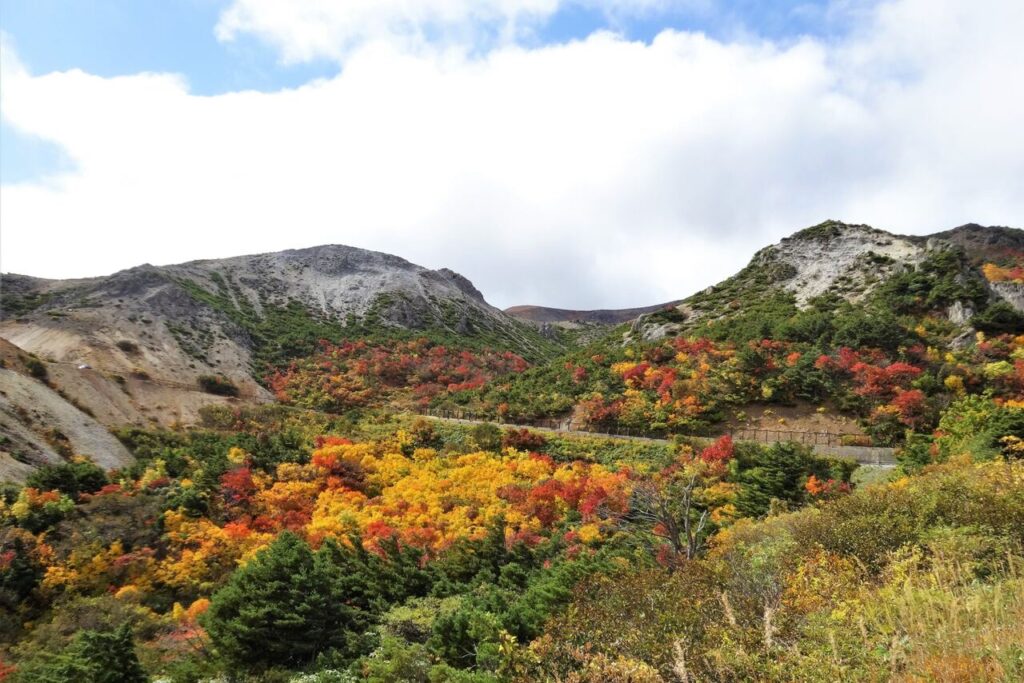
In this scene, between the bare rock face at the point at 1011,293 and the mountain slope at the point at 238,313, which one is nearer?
the bare rock face at the point at 1011,293

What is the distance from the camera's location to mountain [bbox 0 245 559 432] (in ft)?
143

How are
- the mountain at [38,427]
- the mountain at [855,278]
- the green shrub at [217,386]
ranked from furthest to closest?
the green shrub at [217,386]
the mountain at [855,278]
the mountain at [38,427]

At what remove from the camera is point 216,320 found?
63.6m

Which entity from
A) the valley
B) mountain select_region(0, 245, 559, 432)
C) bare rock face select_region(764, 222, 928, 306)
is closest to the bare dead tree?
the valley

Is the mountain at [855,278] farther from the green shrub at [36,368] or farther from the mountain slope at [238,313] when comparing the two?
the green shrub at [36,368]

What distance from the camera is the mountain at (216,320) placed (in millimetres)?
43594

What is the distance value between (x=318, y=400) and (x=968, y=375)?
148 feet

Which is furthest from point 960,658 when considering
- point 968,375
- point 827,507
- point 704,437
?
point 968,375

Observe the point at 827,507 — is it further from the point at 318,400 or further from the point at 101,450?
the point at 318,400

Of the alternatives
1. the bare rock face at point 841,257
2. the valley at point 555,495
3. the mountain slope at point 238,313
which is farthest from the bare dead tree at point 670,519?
the mountain slope at point 238,313

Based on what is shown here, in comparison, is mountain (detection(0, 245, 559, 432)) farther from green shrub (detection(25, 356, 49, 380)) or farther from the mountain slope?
green shrub (detection(25, 356, 49, 380))

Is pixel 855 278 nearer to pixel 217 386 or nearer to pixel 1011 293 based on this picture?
pixel 1011 293

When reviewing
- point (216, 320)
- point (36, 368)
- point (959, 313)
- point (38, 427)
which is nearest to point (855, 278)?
point (959, 313)

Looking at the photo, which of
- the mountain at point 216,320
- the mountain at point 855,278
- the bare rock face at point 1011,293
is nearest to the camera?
the bare rock face at point 1011,293
